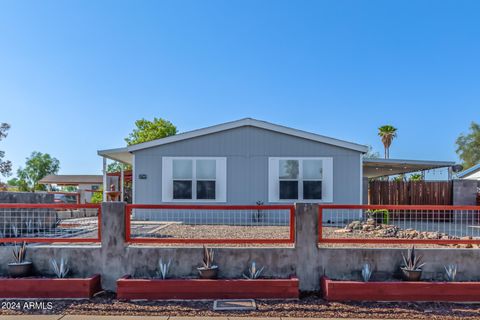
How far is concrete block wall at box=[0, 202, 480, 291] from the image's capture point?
498 cm

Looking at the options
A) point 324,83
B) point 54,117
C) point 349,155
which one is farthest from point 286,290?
point 54,117

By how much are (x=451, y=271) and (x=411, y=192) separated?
9514mm

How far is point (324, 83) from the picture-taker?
18.6 m

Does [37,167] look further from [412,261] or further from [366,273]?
[412,261]

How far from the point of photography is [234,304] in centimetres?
444

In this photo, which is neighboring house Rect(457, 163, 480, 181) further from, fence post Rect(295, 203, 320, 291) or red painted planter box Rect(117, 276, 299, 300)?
red painted planter box Rect(117, 276, 299, 300)

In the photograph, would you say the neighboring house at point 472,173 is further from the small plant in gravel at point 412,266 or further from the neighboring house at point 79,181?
the neighboring house at point 79,181

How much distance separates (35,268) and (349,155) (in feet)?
29.2

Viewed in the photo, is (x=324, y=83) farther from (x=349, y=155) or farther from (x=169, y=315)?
(x=169, y=315)

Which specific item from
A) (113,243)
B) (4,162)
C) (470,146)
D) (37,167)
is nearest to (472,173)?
(470,146)

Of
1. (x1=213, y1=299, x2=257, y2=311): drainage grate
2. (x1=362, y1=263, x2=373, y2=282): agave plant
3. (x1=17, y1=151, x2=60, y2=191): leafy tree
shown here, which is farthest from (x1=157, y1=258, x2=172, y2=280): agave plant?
(x1=17, y1=151, x2=60, y2=191): leafy tree

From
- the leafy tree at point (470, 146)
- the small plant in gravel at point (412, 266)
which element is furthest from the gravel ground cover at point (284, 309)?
the leafy tree at point (470, 146)

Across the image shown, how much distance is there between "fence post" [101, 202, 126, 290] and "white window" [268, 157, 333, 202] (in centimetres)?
633

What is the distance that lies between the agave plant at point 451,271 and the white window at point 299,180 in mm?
5759
